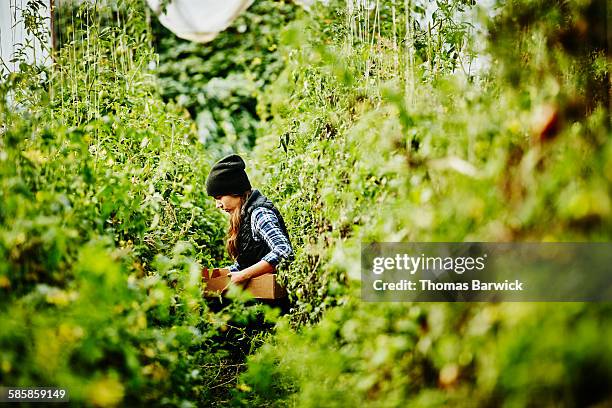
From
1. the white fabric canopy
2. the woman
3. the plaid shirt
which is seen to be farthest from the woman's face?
the white fabric canopy

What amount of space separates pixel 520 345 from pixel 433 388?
0.42 metres

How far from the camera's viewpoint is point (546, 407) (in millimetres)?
1301

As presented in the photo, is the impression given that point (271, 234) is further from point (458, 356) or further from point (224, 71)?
point (224, 71)

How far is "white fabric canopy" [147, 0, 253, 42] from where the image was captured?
6016 mm

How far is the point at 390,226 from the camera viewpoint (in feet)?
6.11

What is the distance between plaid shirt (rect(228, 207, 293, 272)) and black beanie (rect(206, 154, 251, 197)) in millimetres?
216

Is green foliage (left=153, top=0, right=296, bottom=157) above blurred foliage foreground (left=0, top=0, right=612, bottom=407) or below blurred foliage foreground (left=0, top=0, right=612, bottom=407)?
above

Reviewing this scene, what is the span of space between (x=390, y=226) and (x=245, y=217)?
1.80 meters

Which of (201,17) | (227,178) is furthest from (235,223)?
(201,17)

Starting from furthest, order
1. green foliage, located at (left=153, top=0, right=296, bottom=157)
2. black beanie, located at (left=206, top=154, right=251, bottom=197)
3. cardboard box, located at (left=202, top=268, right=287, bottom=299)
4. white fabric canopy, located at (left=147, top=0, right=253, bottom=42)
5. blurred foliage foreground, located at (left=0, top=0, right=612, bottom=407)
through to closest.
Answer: green foliage, located at (left=153, top=0, right=296, bottom=157) < white fabric canopy, located at (left=147, top=0, right=253, bottom=42) < black beanie, located at (left=206, top=154, right=251, bottom=197) < cardboard box, located at (left=202, top=268, right=287, bottom=299) < blurred foliage foreground, located at (left=0, top=0, right=612, bottom=407)

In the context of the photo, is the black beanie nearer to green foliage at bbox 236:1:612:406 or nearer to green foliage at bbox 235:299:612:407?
green foliage at bbox 236:1:612:406

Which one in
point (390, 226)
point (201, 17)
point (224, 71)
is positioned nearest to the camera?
point (390, 226)

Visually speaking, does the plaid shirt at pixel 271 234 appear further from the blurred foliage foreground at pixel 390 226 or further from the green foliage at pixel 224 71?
the green foliage at pixel 224 71

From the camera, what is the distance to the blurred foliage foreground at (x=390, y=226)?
1371 mm
